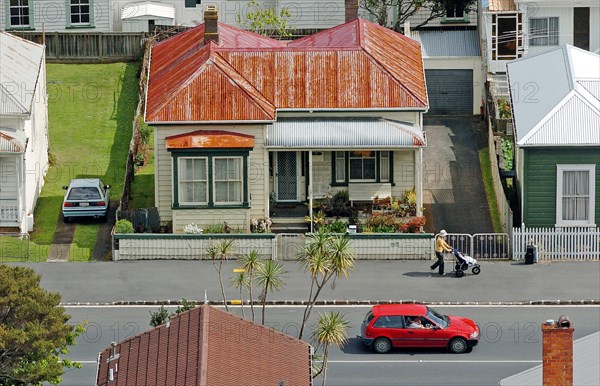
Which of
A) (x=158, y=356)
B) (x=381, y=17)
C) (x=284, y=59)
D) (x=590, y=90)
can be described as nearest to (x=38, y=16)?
(x=381, y=17)

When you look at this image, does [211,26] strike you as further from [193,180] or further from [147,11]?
[147,11]

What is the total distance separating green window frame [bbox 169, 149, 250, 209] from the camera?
5847 centimetres

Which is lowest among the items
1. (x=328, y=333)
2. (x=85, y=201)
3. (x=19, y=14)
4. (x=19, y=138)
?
(x=328, y=333)

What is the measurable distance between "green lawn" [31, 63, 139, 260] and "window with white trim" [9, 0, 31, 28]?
3.52 m

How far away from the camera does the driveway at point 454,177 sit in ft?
202

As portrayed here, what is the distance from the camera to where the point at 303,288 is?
5425 cm

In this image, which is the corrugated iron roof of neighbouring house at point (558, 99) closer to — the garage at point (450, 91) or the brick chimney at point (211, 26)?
the garage at point (450, 91)

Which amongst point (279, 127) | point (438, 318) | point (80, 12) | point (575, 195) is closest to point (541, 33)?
point (575, 195)

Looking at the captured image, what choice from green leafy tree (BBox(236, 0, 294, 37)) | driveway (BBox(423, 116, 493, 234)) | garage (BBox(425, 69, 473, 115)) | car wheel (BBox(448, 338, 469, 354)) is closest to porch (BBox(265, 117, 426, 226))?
driveway (BBox(423, 116, 493, 234))

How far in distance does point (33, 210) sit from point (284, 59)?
10.0 metres

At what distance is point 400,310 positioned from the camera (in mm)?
48938

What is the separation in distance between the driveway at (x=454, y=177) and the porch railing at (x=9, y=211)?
13669 millimetres

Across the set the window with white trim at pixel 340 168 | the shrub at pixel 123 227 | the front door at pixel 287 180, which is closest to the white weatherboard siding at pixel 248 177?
the shrub at pixel 123 227

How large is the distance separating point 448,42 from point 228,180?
18500 mm
